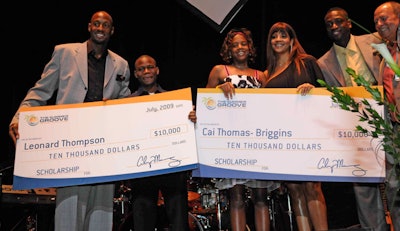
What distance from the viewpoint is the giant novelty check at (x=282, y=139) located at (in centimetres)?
302

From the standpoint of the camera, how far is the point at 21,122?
316 cm

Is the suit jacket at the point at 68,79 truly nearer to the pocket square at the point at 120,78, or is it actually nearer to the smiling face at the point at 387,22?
the pocket square at the point at 120,78

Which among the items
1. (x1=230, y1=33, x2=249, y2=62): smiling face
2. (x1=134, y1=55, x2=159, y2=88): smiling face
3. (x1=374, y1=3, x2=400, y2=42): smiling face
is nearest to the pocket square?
(x1=134, y1=55, x2=159, y2=88): smiling face

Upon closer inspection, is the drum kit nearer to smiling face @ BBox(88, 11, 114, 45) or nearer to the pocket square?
the pocket square

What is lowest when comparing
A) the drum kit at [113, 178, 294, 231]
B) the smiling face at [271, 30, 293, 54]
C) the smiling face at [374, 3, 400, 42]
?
the drum kit at [113, 178, 294, 231]

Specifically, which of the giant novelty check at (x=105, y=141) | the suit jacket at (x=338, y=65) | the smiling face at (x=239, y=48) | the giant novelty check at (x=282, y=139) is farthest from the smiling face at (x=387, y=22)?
the giant novelty check at (x=105, y=141)

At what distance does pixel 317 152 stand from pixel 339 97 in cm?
179

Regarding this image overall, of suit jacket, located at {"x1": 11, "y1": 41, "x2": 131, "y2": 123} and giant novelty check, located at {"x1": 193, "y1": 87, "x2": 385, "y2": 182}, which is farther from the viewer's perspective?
suit jacket, located at {"x1": 11, "y1": 41, "x2": 131, "y2": 123}

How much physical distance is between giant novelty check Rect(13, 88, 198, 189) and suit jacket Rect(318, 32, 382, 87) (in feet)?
3.55

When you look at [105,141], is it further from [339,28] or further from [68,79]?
[339,28]

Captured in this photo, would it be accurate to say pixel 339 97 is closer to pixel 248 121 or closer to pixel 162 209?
pixel 248 121

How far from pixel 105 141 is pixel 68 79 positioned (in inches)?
20.7

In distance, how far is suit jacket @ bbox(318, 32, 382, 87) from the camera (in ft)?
11.3

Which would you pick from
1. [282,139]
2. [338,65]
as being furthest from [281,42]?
[282,139]
